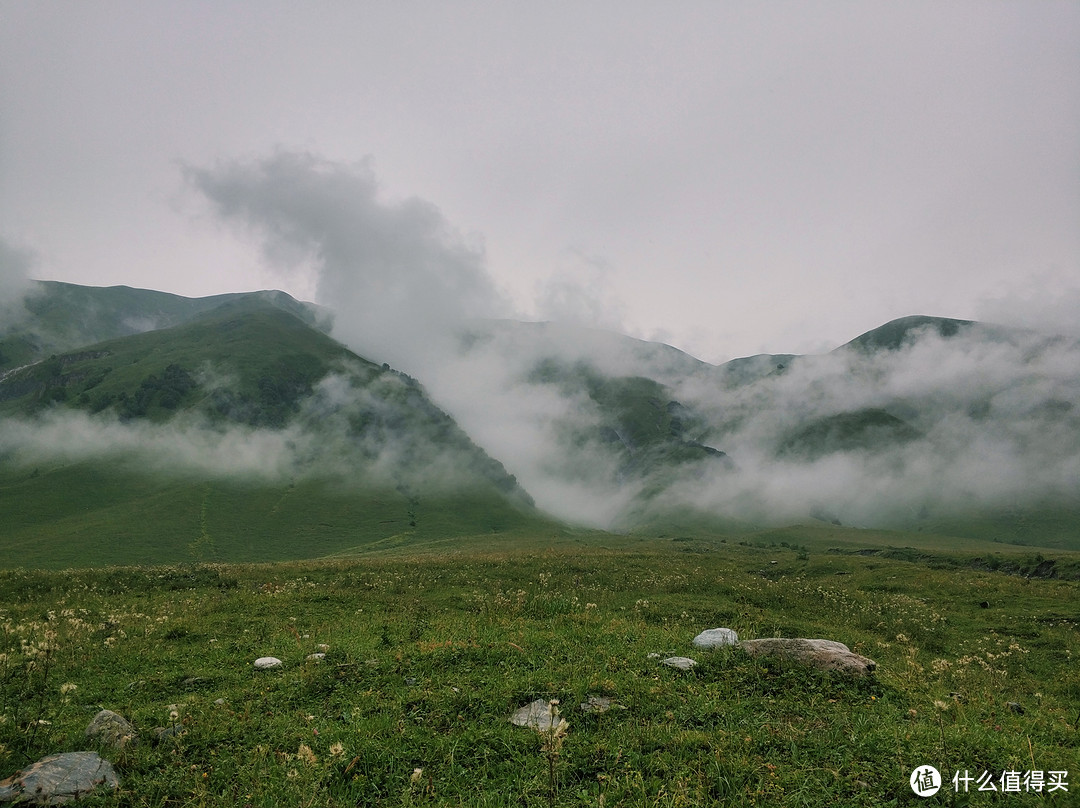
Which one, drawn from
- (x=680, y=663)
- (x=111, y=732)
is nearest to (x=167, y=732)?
(x=111, y=732)

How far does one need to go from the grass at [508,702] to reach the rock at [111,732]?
0.25 metres

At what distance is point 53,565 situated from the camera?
80.2m

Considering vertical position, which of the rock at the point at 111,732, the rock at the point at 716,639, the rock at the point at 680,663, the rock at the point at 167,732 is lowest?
the rock at the point at 716,639

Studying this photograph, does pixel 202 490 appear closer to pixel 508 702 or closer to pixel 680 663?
pixel 508 702

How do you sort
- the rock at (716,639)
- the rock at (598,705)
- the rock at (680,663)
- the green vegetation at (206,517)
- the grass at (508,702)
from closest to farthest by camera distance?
the grass at (508,702)
the rock at (598,705)
the rock at (680,663)
the rock at (716,639)
the green vegetation at (206,517)

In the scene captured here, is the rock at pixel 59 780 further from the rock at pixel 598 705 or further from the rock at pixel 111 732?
the rock at pixel 598 705

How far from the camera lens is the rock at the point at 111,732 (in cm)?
810

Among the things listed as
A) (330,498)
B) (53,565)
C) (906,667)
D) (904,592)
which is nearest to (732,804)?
(906,667)

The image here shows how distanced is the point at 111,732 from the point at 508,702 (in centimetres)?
667

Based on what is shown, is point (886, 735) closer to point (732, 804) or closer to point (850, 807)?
point (850, 807)

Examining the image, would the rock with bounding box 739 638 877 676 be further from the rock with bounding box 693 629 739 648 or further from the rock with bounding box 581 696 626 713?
Result: the rock with bounding box 581 696 626 713

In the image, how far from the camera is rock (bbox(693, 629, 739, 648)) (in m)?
13.3

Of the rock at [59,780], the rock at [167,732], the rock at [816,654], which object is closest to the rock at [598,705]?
the rock at [816,654]

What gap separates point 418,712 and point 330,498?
509 ft
